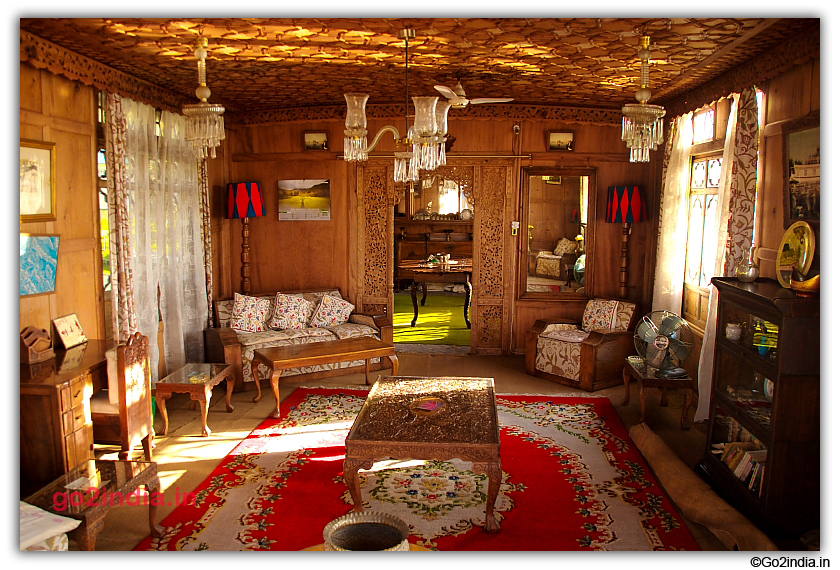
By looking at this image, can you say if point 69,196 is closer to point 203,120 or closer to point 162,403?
point 203,120

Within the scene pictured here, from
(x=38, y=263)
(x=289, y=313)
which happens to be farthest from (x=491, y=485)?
(x=289, y=313)

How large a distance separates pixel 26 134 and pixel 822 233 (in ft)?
16.4

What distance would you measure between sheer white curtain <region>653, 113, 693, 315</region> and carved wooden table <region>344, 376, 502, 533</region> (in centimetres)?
291

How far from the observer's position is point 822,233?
345 cm

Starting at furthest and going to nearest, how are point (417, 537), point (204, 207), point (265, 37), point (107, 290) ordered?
point (204, 207) < point (107, 290) < point (265, 37) < point (417, 537)

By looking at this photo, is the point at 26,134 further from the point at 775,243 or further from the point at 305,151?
the point at 775,243

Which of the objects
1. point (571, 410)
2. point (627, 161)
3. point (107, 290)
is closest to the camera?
point (107, 290)

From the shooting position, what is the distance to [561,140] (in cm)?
795

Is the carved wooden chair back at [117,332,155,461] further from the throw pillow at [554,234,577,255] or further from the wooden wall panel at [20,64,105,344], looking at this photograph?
the throw pillow at [554,234,577,255]

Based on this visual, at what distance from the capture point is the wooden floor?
13.3ft

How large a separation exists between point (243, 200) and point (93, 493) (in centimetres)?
494

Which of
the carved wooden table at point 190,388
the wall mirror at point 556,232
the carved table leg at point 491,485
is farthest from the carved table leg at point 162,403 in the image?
the wall mirror at point 556,232

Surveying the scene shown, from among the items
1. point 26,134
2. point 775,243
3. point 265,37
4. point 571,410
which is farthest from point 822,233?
point 26,134

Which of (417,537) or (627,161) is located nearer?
(417,537)
